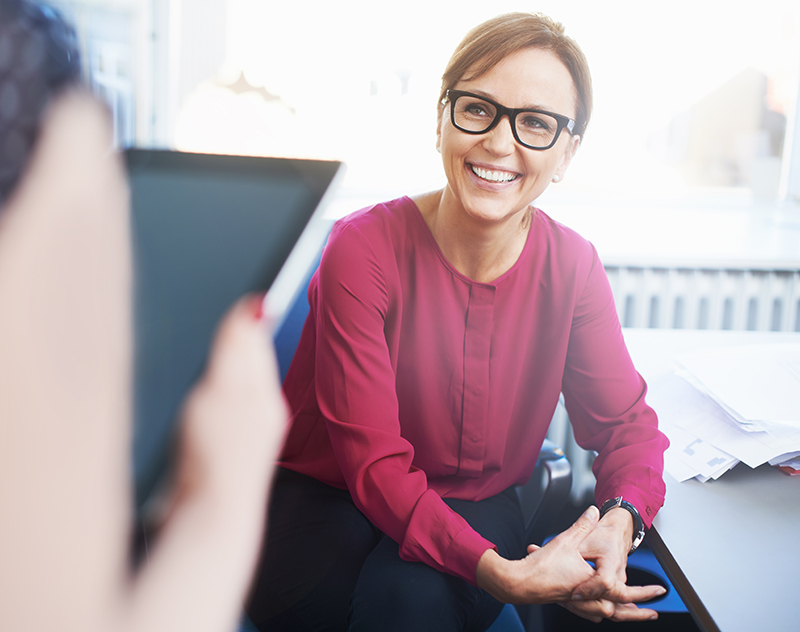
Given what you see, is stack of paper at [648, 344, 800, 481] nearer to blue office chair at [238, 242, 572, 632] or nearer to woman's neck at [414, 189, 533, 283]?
blue office chair at [238, 242, 572, 632]

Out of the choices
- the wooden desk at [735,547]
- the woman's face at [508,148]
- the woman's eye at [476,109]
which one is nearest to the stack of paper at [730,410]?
the wooden desk at [735,547]

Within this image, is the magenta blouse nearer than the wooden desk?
No

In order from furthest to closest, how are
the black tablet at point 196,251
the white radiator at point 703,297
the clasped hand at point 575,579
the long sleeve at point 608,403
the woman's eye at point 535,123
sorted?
the white radiator at point 703,297 → the woman's eye at point 535,123 → the long sleeve at point 608,403 → the clasped hand at point 575,579 → the black tablet at point 196,251

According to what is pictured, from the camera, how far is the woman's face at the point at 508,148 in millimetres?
971

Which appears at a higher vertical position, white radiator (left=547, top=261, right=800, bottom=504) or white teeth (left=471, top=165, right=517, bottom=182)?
white teeth (left=471, top=165, right=517, bottom=182)

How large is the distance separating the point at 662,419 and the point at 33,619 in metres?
0.96

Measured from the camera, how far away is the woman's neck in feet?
3.51

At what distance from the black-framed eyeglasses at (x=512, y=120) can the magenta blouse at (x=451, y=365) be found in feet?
0.59

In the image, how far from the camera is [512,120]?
3.23 feet

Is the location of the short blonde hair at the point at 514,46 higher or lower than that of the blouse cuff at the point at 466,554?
higher

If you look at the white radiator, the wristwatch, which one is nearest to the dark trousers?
the wristwatch

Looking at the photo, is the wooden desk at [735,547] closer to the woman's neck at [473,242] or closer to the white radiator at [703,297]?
the woman's neck at [473,242]

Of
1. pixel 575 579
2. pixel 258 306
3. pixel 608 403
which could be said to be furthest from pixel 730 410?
pixel 258 306

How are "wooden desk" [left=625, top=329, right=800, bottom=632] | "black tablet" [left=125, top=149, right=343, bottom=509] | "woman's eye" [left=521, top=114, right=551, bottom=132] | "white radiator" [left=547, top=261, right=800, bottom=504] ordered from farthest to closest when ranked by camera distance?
"white radiator" [left=547, top=261, right=800, bottom=504], "woman's eye" [left=521, top=114, right=551, bottom=132], "wooden desk" [left=625, top=329, right=800, bottom=632], "black tablet" [left=125, top=149, right=343, bottom=509]
